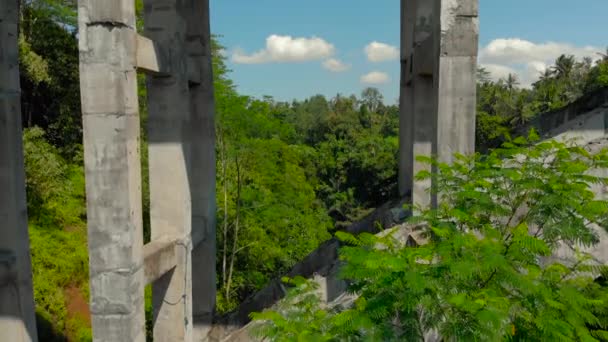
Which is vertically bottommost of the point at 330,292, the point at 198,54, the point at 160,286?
the point at 160,286

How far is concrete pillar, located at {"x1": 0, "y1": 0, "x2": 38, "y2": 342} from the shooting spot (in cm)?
773

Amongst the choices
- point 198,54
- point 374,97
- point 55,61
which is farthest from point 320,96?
point 198,54

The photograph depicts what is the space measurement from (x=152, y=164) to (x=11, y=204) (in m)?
2.38

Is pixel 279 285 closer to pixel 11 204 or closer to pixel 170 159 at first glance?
pixel 170 159

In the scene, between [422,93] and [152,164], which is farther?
[152,164]

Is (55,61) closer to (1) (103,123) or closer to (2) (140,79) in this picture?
(2) (140,79)

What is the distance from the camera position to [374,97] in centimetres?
8400

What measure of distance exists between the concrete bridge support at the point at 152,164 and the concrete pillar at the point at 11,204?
5.87 feet

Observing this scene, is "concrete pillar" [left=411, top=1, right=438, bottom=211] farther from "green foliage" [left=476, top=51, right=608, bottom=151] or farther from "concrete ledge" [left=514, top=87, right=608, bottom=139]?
"green foliage" [left=476, top=51, right=608, bottom=151]

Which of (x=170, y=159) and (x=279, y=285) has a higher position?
(x=170, y=159)

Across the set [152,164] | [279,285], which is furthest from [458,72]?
[279,285]

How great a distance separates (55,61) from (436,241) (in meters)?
22.3

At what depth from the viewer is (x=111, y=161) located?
689cm

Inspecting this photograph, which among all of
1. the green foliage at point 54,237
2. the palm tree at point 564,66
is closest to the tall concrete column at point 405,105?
the green foliage at point 54,237
